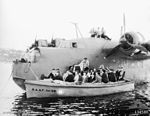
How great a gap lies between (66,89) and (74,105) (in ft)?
2.14

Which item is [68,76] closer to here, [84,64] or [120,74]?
[84,64]

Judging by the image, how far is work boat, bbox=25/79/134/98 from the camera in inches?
248

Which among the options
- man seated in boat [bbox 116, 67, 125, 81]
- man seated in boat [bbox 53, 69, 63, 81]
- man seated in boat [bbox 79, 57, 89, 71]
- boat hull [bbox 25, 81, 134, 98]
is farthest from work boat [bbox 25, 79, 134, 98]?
man seated in boat [bbox 79, 57, 89, 71]

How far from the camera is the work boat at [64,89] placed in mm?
6305

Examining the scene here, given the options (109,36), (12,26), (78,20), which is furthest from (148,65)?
(12,26)

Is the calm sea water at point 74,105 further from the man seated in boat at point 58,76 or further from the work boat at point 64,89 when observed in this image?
the man seated in boat at point 58,76

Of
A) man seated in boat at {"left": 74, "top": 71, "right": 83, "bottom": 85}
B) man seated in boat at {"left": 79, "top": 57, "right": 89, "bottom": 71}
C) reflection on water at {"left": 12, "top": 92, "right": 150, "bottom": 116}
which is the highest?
man seated in boat at {"left": 79, "top": 57, "right": 89, "bottom": 71}

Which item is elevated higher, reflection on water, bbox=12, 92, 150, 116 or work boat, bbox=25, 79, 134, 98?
work boat, bbox=25, 79, 134, 98

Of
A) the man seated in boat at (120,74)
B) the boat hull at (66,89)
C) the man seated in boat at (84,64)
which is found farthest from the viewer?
the man seated in boat at (120,74)

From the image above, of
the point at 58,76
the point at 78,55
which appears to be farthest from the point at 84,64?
the point at 58,76

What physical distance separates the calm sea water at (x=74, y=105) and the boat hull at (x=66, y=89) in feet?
0.38

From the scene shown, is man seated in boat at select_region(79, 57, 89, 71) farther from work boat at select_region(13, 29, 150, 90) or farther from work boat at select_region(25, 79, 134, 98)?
work boat at select_region(25, 79, 134, 98)

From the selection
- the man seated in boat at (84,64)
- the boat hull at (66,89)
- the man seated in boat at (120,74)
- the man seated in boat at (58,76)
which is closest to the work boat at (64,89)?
the boat hull at (66,89)

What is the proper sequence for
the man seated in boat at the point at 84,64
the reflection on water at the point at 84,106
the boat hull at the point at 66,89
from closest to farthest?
the reflection on water at the point at 84,106
the boat hull at the point at 66,89
the man seated in boat at the point at 84,64
